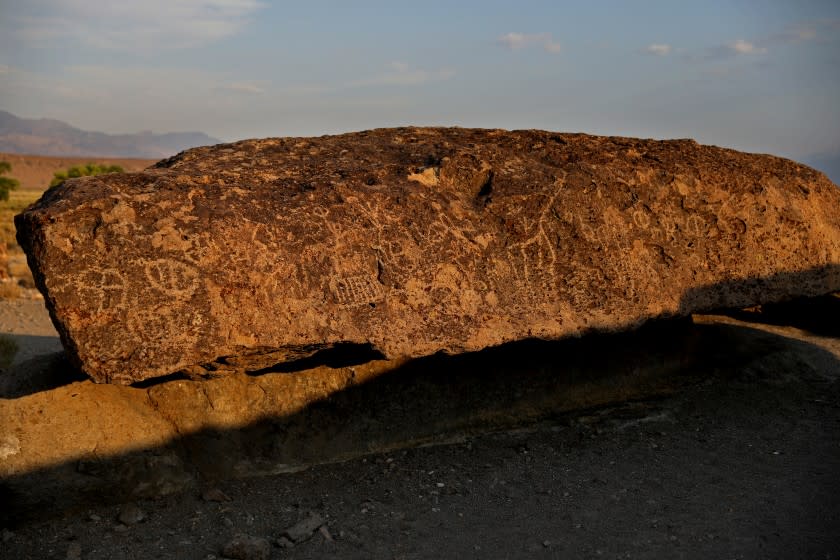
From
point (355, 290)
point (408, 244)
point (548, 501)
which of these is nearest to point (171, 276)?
point (355, 290)

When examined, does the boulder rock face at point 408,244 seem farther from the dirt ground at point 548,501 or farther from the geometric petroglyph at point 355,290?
the dirt ground at point 548,501

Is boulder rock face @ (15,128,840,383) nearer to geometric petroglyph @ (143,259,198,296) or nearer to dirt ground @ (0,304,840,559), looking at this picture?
geometric petroglyph @ (143,259,198,296)

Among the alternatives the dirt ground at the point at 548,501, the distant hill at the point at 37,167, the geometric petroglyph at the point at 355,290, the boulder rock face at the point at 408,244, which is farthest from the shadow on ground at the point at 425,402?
the distant hill at the point at 37,167

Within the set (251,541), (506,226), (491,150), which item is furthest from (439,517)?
(491,150)

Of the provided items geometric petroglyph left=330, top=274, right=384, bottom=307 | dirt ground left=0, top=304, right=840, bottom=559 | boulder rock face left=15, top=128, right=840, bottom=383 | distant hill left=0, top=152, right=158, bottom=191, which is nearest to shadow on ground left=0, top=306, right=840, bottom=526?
dirt ground left=0, top=304, right=840, bottom=559

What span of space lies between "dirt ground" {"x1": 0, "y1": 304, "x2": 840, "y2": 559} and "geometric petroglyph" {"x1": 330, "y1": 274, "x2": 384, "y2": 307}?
40.5 inches

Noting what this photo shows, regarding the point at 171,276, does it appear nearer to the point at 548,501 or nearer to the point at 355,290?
the point at 355,290

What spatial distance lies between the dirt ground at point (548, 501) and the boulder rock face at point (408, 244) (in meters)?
0.73

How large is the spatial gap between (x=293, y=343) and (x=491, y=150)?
2.03 m

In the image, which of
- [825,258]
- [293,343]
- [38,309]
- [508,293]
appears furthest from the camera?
[38,309]

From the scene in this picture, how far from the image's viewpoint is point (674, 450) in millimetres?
4793

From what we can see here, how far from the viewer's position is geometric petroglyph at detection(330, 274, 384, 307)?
424cm

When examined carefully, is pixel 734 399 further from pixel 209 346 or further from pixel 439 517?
pixel 209 346

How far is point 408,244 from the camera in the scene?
14.8 feet
